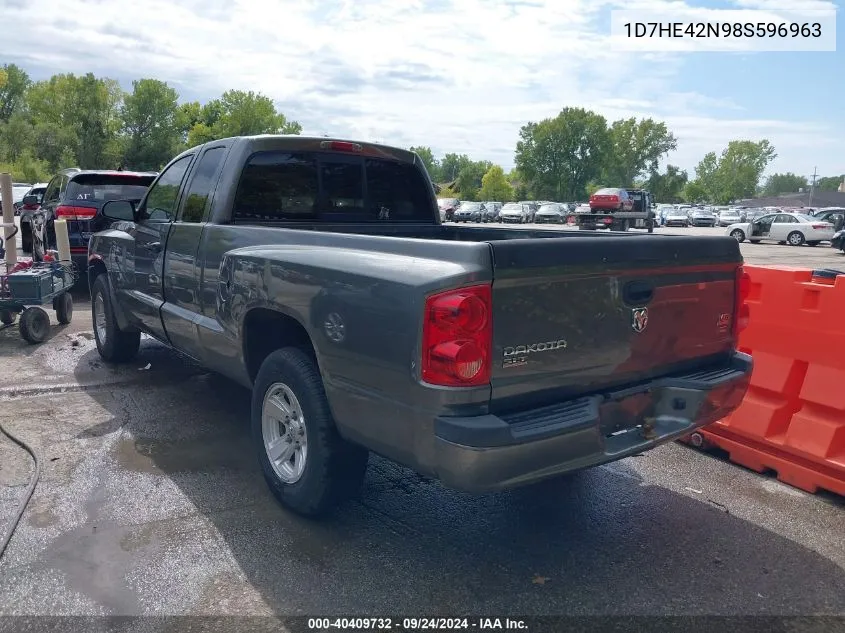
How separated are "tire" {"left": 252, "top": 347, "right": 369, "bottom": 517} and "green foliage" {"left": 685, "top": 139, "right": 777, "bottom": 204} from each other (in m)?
138

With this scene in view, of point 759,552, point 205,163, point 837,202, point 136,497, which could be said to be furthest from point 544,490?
point 837,202

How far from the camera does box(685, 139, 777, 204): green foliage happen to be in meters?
131

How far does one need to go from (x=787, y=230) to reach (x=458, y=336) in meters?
33.1

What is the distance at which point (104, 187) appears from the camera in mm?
10391

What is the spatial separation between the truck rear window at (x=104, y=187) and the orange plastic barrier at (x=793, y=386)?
28.5 ft

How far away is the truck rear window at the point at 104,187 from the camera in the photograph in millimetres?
10236

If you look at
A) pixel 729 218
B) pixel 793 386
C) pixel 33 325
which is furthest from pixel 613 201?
pixel 793 386

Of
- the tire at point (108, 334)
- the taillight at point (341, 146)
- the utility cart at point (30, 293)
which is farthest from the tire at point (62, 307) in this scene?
the taillight at point (341, 146)

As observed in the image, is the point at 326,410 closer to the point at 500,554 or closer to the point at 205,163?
the point at 500,554

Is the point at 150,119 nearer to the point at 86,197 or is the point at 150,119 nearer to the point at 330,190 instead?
the point at 86,197

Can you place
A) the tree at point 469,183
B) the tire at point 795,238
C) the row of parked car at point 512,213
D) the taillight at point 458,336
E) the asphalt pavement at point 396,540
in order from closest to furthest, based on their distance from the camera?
the taillight at point 458,336, the asphalt pavement at point 396,540, the tire at point 795,238, the row of parked car at point 512,213, the tree at point 469,183

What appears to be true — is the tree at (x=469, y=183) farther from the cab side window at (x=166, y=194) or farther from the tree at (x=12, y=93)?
the cab side window at (x=166, y=194)

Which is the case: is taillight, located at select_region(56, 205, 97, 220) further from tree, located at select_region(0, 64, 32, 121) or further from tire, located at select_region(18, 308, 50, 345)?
tree, located at select_region(0, 64, 32, 121)

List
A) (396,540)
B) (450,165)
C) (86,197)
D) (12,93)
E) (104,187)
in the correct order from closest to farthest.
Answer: (396,540) < (86,197) < (104,187) < (12,93) < (450,165)
